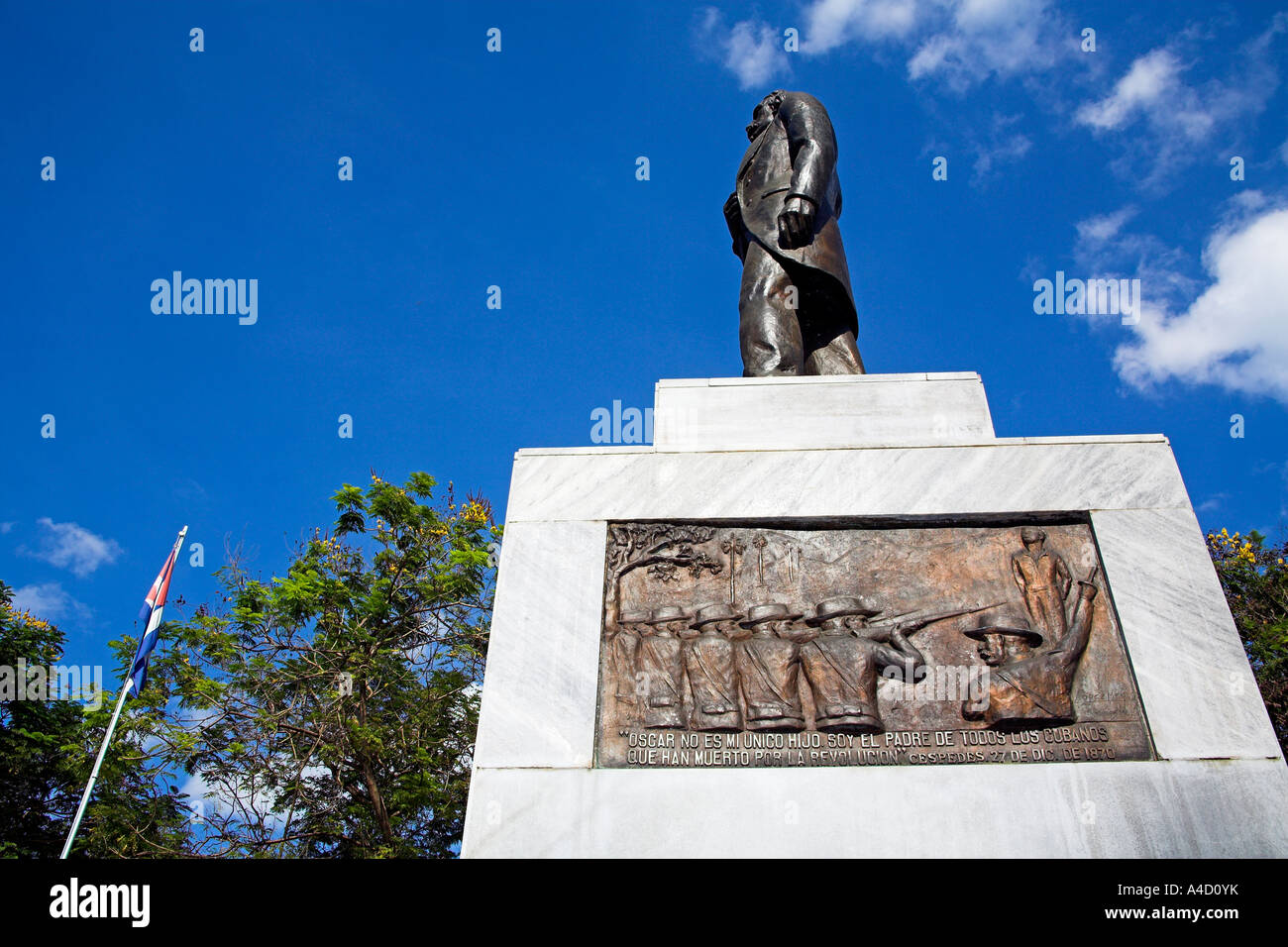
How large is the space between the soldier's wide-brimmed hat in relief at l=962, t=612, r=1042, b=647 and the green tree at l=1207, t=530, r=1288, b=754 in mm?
11197

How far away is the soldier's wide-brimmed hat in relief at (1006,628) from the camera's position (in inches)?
198

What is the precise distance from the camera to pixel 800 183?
766 centimetres

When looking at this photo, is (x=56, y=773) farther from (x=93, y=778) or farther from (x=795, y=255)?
(x=795, y=255)

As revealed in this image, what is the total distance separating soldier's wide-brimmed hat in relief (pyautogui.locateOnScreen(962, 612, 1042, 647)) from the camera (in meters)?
5.04

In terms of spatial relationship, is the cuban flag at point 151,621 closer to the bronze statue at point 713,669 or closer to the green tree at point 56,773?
the green tree at point 56,773

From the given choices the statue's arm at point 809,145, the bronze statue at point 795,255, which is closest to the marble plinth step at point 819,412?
the bronze statue at point 795,255

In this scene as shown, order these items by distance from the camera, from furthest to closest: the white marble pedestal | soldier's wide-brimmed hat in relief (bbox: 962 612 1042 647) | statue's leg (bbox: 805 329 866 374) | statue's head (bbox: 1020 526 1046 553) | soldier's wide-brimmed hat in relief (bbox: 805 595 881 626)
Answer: statue's leg (bbox: 805 329 866 374) → statue's head (bbox: 1020 526 1046 553) → soldier's wide-brimmed hat in relief (bbox: 805 595 881 626) → soldier's wide-brimmed hat in relief (bbox: 962 612 1042 647) → the white marble pedestal

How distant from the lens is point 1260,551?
20.2 m

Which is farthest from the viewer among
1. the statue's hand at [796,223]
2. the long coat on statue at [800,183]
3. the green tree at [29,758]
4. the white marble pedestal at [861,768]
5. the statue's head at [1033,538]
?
the green tree at [29,758]

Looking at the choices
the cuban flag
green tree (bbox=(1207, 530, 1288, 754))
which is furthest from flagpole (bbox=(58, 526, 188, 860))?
green tree (bbox=(1207, 530, 1288, 754))

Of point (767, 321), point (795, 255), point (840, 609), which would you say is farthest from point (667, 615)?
point (795, 255)

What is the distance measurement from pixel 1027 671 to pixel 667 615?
6.49 feet

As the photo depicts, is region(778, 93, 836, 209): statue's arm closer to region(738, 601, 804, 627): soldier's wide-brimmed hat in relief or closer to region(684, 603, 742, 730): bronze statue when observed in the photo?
region(738, 601, 804, 627): soldier's wide-brimmed hat in relief
